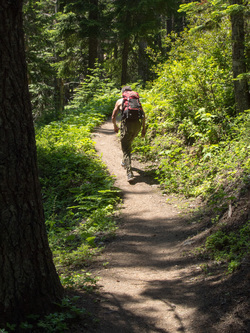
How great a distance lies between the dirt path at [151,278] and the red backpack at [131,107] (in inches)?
88.5

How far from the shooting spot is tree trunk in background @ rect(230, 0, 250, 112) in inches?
306

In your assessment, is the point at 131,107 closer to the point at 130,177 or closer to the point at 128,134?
the point at 128,134

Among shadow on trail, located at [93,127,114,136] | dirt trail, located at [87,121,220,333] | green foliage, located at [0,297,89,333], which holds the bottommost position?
dirt trail, located at [87,121,220,333]

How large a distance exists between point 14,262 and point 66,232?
12.4ft

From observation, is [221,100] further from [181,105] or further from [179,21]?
[179,21]

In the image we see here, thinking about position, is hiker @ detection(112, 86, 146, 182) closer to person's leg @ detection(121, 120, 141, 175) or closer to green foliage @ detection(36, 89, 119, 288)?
person's leg @ detection(121, 120, 141, 175)

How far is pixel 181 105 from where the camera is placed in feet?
33.7

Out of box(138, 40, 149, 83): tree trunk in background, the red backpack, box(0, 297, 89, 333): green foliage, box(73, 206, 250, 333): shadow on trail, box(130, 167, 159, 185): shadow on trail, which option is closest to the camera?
box(0, 297, 89, 333): green foliage

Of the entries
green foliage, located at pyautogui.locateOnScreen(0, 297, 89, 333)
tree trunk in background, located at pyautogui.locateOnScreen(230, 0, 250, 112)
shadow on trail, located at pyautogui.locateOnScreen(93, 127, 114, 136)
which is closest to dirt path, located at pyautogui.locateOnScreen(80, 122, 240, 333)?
green foliage, located at pyautogui.locateOnScreen(0, 297, 89, 333)

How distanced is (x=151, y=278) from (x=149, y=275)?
12 centimetres

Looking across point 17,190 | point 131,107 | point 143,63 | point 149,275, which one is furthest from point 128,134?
point 143,63

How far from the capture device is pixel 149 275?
4.79 meters

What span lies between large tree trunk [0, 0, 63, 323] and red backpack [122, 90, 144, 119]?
18.6 ft

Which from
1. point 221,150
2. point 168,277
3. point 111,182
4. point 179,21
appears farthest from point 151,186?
Result: point 179,21
